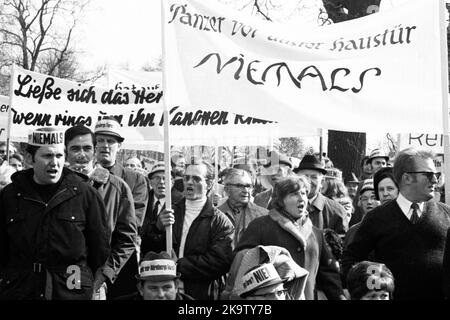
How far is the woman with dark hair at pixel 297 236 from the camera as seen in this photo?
262 inches

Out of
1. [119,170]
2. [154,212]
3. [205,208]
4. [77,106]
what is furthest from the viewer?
[77,106]

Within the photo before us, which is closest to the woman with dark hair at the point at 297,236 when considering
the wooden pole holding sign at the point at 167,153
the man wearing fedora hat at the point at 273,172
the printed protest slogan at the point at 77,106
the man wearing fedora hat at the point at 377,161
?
the wooden pole holding sign at the point at 167,153

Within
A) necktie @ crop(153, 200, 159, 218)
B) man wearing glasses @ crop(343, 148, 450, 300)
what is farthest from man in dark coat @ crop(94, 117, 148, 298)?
man wearing glasses @ crop(343, 148, 450, 300)

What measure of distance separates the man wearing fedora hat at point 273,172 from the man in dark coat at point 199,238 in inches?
77.5

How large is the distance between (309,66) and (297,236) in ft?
4.49

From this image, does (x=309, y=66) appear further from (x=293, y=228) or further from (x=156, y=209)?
(x=156, y=209)

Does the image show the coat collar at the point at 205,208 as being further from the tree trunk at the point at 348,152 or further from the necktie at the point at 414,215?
the tree trunk at the point at 348,152

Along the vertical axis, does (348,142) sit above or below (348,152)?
above

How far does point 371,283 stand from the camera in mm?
5637

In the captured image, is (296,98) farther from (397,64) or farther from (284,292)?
(284,292)

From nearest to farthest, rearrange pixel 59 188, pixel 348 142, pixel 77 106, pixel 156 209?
pixel 59 188, pixel 156 209, pixel 77 106, pixel 348 142

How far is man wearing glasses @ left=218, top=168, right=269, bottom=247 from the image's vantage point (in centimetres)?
822

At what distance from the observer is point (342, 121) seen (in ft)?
23.3

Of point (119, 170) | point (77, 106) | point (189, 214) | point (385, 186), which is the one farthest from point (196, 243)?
point (77, 106)
